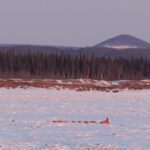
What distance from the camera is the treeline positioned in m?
98.9

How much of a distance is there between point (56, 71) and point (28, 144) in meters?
86.6

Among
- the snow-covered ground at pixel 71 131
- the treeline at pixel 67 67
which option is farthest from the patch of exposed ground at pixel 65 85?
the treeline at pixel 67 67

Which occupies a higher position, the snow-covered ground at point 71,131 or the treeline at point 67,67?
the snow-covered ground at point 71,131

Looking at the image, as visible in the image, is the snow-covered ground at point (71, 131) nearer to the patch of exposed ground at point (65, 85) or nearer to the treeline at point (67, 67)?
the patch of exposed ground at point (65, 85)

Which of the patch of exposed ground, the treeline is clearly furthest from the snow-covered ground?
the treeline

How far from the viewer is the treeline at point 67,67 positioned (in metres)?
98.9

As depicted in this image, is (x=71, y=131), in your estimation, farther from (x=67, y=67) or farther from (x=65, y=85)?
(x=67, y=67)

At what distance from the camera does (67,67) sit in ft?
338

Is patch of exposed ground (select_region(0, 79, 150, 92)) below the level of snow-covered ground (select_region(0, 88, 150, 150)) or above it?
below

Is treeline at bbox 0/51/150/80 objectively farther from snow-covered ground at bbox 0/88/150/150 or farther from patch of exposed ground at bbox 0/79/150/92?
snow-covered ground at bbox 0/88/150/150

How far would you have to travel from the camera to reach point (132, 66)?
359ft

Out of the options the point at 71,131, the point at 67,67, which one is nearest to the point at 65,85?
the point at 67,67

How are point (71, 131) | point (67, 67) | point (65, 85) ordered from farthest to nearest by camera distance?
point (67, 67)
point (65, 85)
point (71, 131)

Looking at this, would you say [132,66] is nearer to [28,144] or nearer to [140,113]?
[140,113]
